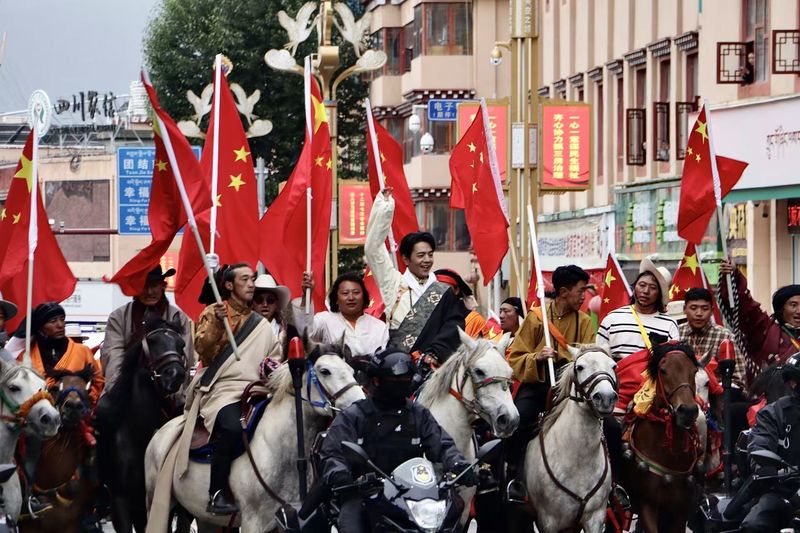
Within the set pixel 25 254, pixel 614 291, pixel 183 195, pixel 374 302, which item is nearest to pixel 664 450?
pixel 183 195

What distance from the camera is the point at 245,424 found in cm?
1254

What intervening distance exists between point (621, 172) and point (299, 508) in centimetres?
2948

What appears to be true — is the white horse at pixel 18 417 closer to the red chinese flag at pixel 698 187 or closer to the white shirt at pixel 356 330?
the white shirt at pixel 356 330

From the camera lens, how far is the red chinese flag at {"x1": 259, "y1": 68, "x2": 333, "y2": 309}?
53.8 ft

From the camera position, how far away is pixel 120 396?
44.9ft

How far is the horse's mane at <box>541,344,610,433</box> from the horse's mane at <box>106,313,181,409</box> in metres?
2.86

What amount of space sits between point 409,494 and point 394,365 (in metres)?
0.81

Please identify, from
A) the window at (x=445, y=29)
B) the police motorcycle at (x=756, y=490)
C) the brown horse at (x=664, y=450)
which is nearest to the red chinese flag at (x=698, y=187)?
the brown horse at (x=664, y=450)

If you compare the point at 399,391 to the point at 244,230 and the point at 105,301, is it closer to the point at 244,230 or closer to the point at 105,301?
the point at 244,230

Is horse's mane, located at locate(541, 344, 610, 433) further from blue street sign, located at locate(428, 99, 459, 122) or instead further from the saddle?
blue street sign, located at locate(428, 99, 459, 122)

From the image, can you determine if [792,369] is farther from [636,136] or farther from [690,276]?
[636,136]

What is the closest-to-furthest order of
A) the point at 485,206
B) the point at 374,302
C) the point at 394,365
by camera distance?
the point at 394,365
the point at 485,206
the point at 374,302

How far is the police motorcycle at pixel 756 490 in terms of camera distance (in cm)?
1063

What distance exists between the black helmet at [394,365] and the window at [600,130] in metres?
32.2
